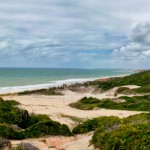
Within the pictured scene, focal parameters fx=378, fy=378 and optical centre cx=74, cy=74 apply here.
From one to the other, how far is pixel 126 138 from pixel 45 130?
716cm

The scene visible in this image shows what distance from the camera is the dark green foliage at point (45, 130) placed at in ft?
69.1

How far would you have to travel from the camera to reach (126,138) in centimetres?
1552

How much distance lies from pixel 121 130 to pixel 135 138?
3.87ft

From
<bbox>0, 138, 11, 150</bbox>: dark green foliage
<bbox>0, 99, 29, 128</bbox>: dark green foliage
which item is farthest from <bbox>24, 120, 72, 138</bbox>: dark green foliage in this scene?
<bbox>0, 138, 11, 150</bbox>: dark green foliage

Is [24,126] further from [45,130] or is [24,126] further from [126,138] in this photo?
[126,138]

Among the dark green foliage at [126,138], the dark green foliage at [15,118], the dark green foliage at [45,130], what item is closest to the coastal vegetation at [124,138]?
the dark green foliage at [126,138]

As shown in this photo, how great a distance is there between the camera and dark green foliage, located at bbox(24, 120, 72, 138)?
21.0 m

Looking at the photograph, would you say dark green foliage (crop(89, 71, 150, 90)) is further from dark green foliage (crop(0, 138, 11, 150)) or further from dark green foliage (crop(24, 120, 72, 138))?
dark green foliage (crop(0, 138, 11, 150))

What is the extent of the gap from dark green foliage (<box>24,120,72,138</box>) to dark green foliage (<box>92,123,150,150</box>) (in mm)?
5140

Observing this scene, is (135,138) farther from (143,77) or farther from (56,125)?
(143,77)

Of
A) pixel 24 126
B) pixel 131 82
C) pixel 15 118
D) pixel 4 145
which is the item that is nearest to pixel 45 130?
pixel 24 126

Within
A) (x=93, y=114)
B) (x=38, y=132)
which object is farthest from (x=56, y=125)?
(x=93, y=114)

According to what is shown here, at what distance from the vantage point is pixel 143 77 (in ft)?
242

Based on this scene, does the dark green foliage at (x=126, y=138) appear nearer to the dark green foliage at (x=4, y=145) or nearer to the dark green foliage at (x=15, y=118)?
the dark green foliage at (x=4, y=145)
